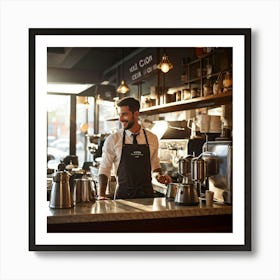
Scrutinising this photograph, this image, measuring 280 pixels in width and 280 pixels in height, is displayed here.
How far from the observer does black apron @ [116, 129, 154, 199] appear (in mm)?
1824

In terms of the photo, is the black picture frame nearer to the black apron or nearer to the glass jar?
the glass jar

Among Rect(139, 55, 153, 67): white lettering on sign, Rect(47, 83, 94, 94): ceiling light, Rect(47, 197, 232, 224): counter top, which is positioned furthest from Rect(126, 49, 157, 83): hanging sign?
Rect(47, 197, 232, 224): counter top

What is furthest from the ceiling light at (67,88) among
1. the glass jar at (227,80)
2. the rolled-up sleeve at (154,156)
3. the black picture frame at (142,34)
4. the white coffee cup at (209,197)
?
the white coffee cup at (209,197)

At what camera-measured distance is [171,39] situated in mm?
1812

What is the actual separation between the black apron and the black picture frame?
0.84 ft

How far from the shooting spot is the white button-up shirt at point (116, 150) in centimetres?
181

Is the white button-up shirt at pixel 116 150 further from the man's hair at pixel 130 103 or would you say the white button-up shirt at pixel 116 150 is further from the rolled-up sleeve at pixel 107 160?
the man's hair at pixel 130 103

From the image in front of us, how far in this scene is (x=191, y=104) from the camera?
6.08 feet

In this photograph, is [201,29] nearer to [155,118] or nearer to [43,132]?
[155,118]
